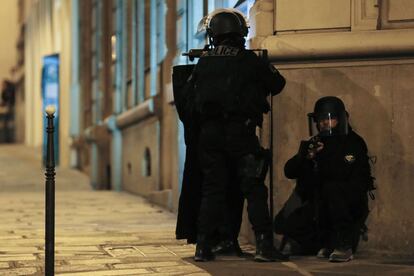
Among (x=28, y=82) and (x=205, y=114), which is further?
(x=28, y=82)

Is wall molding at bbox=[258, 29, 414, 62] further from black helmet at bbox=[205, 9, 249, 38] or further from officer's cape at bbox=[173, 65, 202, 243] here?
officer's cape at bbox=[173, 65, 202, 243]

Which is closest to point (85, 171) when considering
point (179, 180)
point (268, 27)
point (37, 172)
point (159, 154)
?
point (37, 172)

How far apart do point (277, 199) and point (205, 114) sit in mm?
1206

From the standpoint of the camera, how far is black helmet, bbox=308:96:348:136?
21.1 ft

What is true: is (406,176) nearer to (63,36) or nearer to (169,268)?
(169,268)

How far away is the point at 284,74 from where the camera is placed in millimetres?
6980

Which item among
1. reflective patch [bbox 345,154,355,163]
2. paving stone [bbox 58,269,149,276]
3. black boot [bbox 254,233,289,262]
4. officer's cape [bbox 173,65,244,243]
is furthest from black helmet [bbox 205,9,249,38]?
paving stone [bbox 58,269,149,276]

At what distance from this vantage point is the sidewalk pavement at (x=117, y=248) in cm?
585

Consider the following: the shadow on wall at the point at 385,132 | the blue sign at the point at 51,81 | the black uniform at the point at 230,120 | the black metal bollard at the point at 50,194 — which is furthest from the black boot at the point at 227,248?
the blue sign at the point at 51,81

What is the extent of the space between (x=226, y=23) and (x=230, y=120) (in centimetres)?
71

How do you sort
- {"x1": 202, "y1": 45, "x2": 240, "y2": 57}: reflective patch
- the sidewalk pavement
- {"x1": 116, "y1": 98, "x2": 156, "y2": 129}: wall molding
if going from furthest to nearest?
{"x1": 116, "y1": 98, "x2": 156, "y2": 129}: wall molding < {"x1": 202, "y1": 45, "x2": 240, "y2": 57}: reflective patch < the sidewalk pavement

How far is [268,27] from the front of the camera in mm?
7156

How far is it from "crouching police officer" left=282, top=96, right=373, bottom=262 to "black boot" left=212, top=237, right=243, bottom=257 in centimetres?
51

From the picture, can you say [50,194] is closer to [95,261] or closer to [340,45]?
[95,261]
